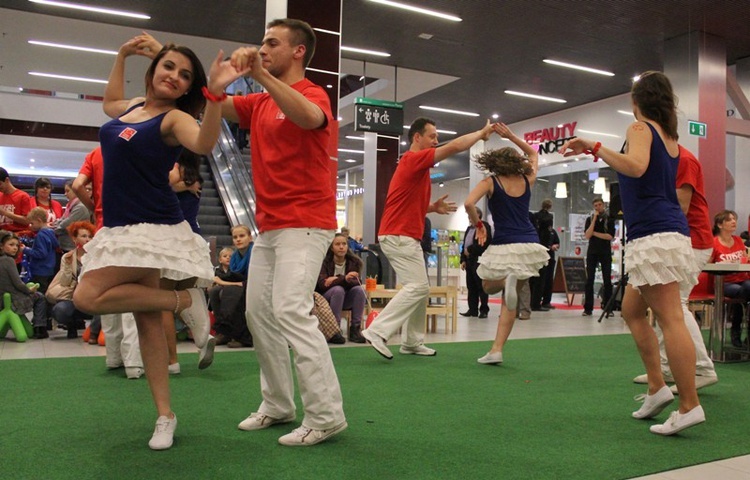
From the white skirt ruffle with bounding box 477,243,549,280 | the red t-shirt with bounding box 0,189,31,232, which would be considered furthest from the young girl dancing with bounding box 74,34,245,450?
the red t-shirt with bounding box 0,189,31,232

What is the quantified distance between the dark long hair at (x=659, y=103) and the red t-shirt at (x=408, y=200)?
2050 millimetres

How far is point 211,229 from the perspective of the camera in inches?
432

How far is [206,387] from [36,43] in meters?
10.7

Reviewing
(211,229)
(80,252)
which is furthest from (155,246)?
(211,229)

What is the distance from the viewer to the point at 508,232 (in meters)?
4.93

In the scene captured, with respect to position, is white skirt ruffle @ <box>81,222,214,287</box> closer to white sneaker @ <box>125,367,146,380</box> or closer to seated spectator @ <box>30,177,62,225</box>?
white sneaker @ <box>125,367,146,380</box>

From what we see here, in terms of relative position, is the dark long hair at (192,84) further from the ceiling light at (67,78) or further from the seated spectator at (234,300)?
the ceiling light at (67,78)

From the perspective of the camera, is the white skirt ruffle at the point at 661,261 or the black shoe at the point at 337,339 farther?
the black shoe at the point at 337,339

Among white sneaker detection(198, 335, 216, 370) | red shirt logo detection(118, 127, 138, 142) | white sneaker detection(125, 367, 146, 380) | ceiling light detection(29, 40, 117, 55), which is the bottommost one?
white sneaker detection(125, 367, 146, 380)

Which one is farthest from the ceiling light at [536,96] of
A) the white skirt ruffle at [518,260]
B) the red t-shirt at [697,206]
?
the red t-shirt at [697,206]

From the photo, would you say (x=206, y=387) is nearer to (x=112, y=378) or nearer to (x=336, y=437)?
(x=112, y=378)

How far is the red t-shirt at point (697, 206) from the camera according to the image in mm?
3959

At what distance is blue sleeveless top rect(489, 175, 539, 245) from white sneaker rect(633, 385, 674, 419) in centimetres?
178

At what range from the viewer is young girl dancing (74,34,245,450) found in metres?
2.49
